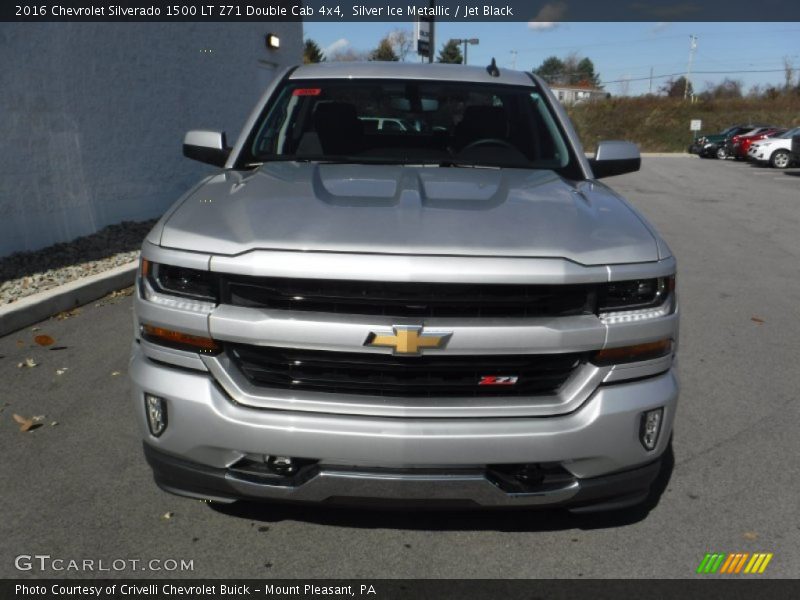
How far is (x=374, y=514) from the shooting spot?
3.03 metres

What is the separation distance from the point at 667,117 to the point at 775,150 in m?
34.0

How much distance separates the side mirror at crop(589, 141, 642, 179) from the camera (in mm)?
4242

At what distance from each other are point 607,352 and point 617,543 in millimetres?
853

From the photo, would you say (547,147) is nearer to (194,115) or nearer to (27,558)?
(27,558)

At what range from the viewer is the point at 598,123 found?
6275 cm

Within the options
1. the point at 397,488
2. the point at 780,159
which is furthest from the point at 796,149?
the point at 397,488

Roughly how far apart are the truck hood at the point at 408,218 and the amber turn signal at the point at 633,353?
292 mm

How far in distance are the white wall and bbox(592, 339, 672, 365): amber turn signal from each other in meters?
6.18

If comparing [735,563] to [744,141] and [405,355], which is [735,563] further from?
[744,141]

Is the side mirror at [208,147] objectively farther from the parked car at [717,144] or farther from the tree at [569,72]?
the tree at [569,72]

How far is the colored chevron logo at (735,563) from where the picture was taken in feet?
9.20

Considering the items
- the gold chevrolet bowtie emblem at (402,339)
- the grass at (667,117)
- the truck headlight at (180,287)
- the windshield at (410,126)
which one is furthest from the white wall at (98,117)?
the grass at (667,117)

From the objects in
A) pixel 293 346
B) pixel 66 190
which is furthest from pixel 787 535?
pixel 66 190

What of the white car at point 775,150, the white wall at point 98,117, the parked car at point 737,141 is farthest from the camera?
the parked car at point 737,141
